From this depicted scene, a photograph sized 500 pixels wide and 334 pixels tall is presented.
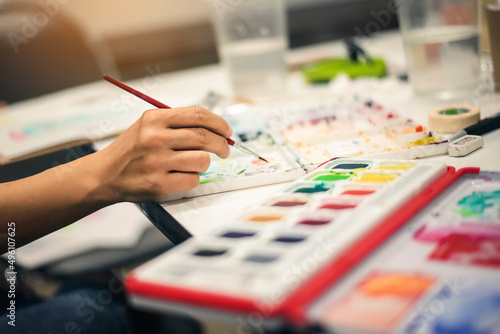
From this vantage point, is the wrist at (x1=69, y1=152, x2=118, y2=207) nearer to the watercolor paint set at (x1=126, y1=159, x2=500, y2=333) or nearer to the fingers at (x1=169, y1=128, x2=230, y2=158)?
the fingers at (x1=169, y1=128, x2=230, y2=158)

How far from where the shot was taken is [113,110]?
1.29m

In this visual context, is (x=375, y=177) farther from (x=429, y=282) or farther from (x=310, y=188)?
(x=429, y=282)

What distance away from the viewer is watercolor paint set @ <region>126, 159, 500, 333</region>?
0.40 meters

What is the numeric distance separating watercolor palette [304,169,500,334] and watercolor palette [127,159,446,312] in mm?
28

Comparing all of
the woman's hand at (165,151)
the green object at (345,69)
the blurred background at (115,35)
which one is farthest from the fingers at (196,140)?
the blurred background at (115,35)

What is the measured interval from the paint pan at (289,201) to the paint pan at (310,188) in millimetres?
17

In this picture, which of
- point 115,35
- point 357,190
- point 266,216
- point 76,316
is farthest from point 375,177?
point 115,35

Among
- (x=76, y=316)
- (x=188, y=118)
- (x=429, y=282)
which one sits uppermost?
(x=188, y=118)

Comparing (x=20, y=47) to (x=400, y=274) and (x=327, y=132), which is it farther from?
(x=400, y=274)

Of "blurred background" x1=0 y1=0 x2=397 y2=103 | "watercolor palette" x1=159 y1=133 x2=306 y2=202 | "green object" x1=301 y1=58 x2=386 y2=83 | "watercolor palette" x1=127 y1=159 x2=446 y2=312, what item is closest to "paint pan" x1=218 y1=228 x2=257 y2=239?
"watercolor palette" x1=127 y1=159 x2=446 y2=312

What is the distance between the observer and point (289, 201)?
23.7 inches

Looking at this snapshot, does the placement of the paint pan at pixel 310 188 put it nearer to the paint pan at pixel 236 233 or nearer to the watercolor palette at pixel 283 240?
the watercolor palette at pixel 283 240

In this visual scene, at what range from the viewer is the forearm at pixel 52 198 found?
791 millimetres

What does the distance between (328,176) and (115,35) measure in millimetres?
2121
